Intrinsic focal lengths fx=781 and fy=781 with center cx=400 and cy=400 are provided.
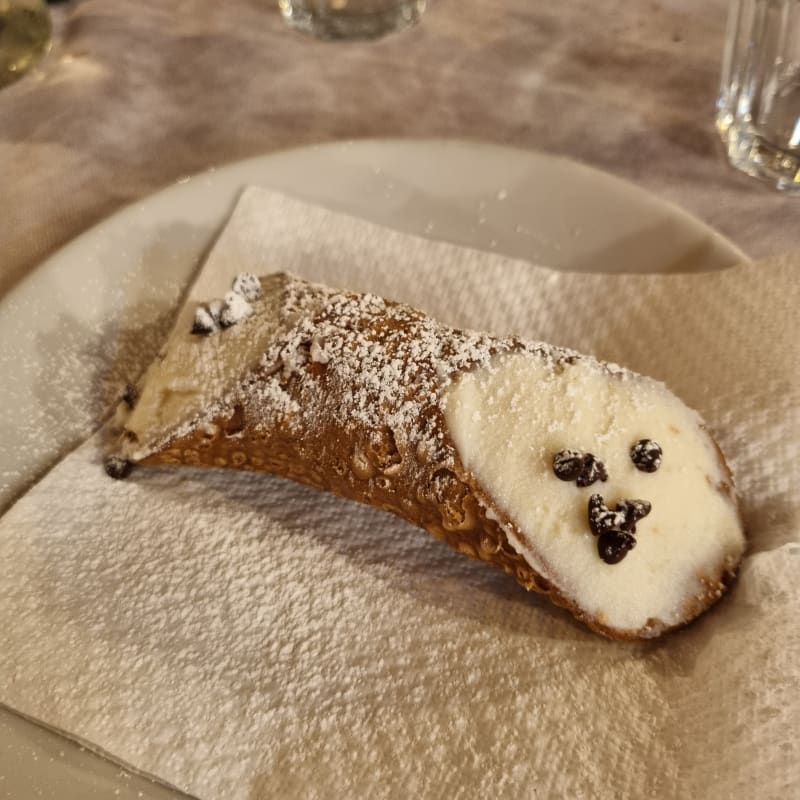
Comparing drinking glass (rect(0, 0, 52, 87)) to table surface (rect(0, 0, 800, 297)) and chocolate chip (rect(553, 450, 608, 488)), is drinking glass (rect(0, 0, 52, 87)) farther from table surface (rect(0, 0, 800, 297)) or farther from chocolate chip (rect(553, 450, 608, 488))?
chocolate chip (rect(553, 450, 608, 488))

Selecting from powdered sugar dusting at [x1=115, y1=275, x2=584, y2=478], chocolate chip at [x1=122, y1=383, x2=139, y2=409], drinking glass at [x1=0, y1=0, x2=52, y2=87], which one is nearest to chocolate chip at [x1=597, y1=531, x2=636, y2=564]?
powdered sugar dusting at [x1=115, y1=275, x2=584, y2=478]

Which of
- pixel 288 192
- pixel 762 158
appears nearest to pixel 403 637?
pixel 288 192

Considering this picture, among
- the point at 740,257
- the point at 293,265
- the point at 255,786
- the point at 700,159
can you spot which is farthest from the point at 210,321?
the point at 700,159

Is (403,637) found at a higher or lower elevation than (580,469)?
lower

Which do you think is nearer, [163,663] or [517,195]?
[163,663]

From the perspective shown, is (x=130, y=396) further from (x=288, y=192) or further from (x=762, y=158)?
(x=762, y=158)

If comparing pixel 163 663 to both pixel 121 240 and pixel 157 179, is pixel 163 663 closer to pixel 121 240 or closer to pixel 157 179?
pixel 121 240

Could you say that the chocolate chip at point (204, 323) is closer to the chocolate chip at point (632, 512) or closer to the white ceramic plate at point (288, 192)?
the white ceramic plate at point (288, 192)
